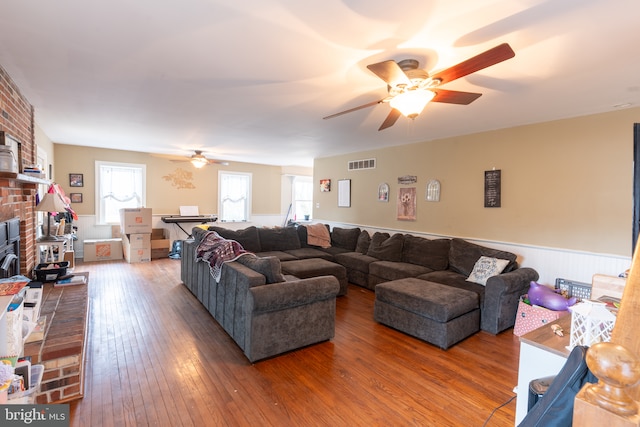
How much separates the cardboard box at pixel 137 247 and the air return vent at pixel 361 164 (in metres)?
4.49

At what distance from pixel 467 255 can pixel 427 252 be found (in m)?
0.56

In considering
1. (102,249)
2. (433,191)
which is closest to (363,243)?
(433,191)

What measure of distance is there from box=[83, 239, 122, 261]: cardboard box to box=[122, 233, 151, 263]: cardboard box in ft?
0.79

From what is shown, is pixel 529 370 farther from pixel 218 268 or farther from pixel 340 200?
pixel 340 200

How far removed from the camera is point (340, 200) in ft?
22.3

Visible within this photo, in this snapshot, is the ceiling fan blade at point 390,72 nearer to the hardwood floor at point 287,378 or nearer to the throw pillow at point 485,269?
the hardwood floor at point 287,378

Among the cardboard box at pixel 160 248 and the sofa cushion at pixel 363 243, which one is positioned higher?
the sofa cushion at pixel 363 243

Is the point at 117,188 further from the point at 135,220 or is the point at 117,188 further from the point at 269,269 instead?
the point at 269,269

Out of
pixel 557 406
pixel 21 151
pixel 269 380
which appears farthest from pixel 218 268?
pixel 557 406

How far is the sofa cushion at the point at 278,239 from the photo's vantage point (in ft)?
17.8

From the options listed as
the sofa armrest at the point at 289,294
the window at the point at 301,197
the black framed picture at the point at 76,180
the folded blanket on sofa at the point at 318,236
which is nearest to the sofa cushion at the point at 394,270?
the folded blanket on sofa at the point at 318,236

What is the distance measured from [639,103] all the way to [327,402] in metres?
3.90

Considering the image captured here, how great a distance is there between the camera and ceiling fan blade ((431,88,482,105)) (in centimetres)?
218

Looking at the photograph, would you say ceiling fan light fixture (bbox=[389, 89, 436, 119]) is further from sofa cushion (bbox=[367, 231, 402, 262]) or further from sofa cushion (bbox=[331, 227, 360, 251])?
sofa cushion (bbox=[331, 227, 360, 251])
